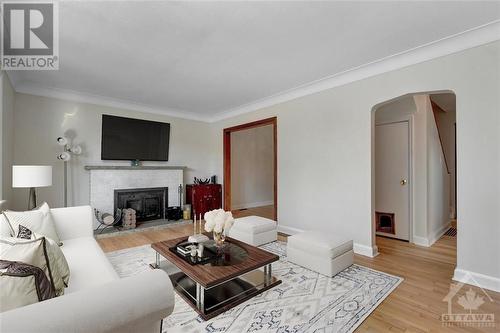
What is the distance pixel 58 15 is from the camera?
7.05 ft

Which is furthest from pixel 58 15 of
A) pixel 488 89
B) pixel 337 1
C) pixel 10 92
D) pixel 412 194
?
pixel 412 194

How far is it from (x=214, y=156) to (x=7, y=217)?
4408 millimetres

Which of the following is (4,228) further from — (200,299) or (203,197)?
(203,197)

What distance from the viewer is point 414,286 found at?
2.41 meters

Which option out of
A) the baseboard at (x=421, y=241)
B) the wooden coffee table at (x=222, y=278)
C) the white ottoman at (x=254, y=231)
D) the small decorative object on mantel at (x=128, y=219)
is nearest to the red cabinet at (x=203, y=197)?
the small decorative object on mantel at (x=128, y=219)

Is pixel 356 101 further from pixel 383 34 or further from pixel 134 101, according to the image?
pixel 134 101

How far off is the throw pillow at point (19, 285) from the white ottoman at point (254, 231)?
269 cm

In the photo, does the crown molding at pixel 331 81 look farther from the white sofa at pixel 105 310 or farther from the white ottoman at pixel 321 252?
the white sofa at pixel 105 310

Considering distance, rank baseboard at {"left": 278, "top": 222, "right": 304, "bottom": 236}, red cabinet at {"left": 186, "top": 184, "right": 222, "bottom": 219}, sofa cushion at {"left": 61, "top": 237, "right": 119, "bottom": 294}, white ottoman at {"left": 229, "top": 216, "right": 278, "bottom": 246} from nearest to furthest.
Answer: sofa cushion at {"left": 61, "top": 237, "right": 119, "bottom": 294}, white ottoman at {"left": 229, "top": 216, "right": 278, "bottom": 246}, baseboard at {"left": 278, "top": 222, "right": 304, "bottom": 236}, red cabinet at {"left": 186, "top": 184, "right": 222, "bottom": 219}

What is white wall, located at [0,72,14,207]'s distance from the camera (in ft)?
9.77

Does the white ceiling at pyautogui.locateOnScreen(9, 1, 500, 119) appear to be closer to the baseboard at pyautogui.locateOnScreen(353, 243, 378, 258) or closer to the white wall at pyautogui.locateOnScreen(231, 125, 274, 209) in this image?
the baseboard at pyautogui.locateOnScreen(353, 243, 378, 258)

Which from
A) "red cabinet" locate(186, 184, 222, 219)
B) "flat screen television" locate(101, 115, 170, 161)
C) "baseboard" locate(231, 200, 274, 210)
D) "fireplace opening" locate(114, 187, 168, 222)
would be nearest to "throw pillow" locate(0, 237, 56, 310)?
"fireplace opening" locate(114, 187, 168, 222)

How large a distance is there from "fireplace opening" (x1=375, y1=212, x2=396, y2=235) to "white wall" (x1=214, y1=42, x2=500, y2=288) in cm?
115

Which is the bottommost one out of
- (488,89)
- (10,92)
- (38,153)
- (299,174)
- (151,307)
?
(151,307)
